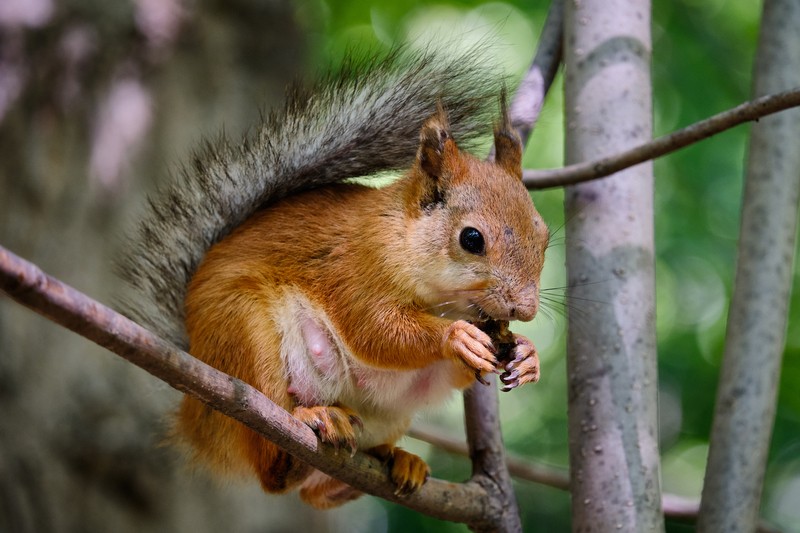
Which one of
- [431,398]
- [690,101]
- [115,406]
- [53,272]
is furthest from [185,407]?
[690,101]

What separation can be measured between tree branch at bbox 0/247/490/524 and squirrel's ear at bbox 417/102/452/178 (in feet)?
2.08

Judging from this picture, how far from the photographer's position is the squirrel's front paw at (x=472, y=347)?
1568mm

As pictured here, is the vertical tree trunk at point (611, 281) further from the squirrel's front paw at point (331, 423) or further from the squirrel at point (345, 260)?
the squirrel's front paw at point (331, 423)

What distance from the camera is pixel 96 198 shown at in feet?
9.73

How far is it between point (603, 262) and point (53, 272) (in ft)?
6.07

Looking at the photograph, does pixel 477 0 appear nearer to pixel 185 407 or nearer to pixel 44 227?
pixel 44 227

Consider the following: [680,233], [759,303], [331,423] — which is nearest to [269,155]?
[331,423]

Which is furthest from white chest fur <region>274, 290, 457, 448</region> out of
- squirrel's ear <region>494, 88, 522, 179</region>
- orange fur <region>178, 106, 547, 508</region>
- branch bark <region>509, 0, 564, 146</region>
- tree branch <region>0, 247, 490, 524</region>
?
branch bark <region>509, 0, 564, 146</region>

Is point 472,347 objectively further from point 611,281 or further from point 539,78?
point 539,78

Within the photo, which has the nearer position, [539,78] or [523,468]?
[539,78]

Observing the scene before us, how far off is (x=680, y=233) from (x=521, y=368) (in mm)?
2471

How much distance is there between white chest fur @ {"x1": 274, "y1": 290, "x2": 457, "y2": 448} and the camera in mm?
1794

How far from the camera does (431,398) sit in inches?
76.0

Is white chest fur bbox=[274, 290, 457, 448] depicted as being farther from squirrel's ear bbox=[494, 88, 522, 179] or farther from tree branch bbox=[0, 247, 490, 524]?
squirrel's ear bbox=[494, 88, 522, 179]
